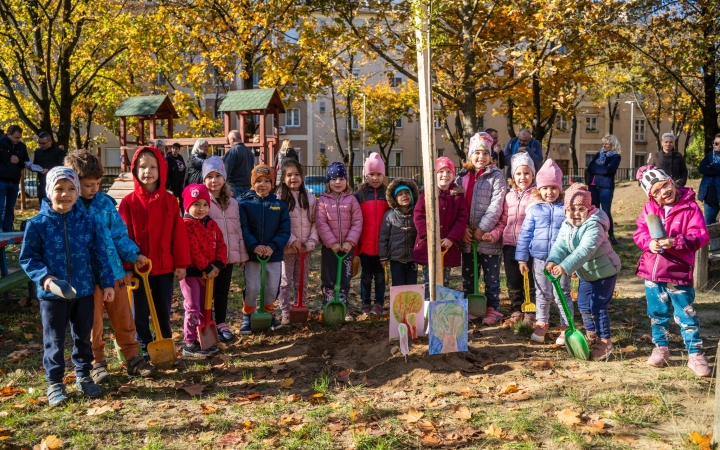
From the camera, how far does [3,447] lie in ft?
11.8

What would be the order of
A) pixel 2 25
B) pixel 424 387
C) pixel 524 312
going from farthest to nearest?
pixel 2 25
pixel 524 312
pixel 424 387

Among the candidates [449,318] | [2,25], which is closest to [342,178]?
[449,318]

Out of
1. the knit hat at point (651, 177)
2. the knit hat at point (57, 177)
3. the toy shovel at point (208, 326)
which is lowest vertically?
the toy shovel at point (208, 326)

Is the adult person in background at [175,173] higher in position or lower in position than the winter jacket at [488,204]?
higher

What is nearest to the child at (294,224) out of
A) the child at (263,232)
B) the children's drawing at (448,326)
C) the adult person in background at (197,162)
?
the child at (263,232)

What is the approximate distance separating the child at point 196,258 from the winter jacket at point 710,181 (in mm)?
8658

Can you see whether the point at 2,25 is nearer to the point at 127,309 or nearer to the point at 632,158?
the point at 127,309

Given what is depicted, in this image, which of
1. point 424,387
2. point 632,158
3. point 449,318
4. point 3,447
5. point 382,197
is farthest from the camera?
point 632,158

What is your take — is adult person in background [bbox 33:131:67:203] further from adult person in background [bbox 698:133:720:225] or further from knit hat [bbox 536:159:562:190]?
adult person in background [bbox 698:133:720:225]

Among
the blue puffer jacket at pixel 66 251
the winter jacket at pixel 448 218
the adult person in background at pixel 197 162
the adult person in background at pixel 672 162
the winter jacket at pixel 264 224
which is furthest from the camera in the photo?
the adult person in background at pixel 672 162

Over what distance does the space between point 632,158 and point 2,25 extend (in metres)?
46.8

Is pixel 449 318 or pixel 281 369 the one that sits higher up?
pixel 449 318

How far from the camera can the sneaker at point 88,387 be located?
14.5 feet

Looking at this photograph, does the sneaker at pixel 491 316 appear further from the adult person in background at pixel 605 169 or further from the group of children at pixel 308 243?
the adult person in background at pixel 605 169
